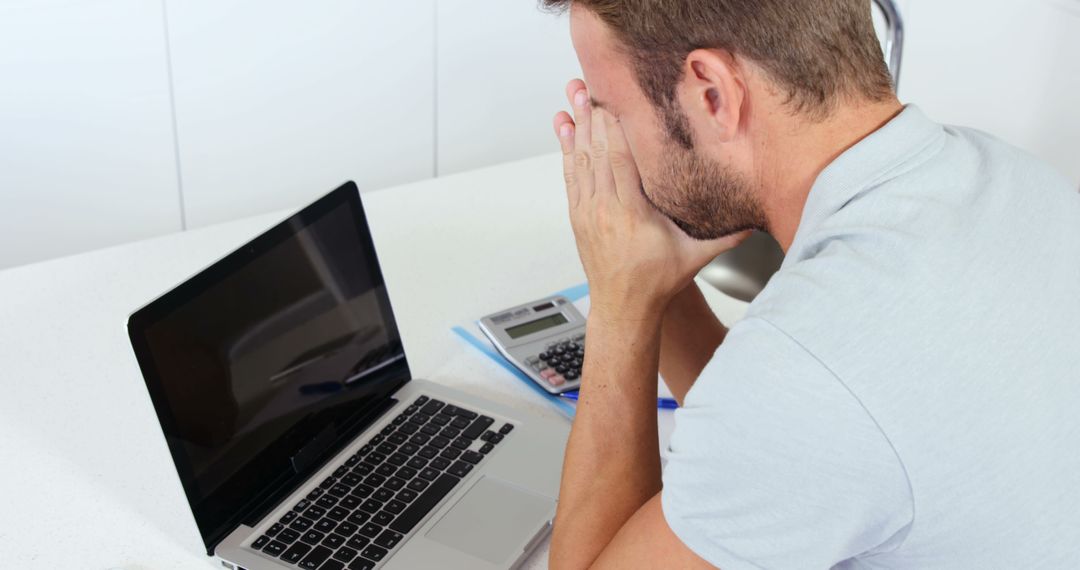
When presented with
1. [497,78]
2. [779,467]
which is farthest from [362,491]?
[497,78]

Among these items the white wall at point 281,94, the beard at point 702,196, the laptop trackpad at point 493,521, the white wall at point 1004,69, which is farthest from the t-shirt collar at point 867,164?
the white wall at point 1004,69

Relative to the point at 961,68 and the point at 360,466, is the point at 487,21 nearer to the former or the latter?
the point at 961,68

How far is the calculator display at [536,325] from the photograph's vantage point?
134 cm

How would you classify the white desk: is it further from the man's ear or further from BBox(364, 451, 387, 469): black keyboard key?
the man's ear

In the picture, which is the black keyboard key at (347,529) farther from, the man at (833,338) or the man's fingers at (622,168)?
the man's fingers at (622,168)

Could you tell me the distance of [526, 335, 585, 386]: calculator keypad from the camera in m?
1.27

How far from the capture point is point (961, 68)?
3.50 m

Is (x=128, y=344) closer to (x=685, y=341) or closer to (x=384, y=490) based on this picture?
(x=384, y=490)

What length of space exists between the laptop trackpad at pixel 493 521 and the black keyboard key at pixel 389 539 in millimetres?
29

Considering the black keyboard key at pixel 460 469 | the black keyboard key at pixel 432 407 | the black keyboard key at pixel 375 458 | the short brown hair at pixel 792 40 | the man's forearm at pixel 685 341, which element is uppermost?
the short brown hair at pixel 792 40

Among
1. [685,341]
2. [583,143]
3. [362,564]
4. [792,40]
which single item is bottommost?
[362,564]

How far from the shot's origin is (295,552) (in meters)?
0.98

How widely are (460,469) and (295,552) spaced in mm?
196

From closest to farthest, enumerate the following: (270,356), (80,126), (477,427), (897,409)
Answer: (897,409) → (270,356) → (477,427) → (80,126)
